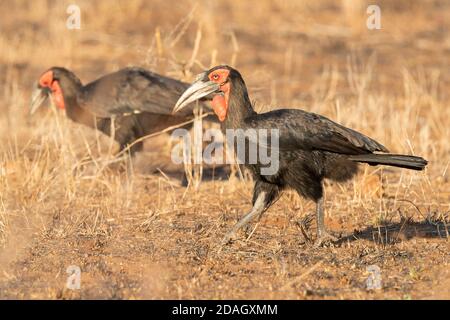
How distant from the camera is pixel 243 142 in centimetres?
569

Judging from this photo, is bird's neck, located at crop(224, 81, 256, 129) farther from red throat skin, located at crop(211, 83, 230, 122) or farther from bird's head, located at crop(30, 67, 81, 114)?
bird's head, located at crop(30, 67, 81, 114)

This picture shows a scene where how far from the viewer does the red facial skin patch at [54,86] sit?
846 centimetres

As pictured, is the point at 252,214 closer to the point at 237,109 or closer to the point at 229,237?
the point at 229,237

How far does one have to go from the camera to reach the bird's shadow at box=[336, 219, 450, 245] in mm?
6082

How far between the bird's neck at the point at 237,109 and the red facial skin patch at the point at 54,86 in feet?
9.92

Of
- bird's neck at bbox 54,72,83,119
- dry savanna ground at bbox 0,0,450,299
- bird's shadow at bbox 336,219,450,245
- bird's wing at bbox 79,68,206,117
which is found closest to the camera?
dry savanna ground at bbox 0,0,450,299

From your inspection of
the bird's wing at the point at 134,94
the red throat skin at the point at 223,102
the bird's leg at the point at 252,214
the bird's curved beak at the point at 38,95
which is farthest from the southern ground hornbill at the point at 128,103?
the bird's leg at the point at 252,214

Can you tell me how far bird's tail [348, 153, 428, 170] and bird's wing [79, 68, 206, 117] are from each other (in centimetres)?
248

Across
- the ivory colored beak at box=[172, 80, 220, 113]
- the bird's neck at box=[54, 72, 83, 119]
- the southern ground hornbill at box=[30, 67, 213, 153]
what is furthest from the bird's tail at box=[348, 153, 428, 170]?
the bird's neck at box=[54, 72, 83, 119]

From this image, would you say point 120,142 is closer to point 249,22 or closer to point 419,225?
point 419,225

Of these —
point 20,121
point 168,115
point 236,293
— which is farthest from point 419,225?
point 20,121

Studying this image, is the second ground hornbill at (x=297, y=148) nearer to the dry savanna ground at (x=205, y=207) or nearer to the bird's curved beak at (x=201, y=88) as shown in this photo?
the bird's curved beak at (x=201, y=88)

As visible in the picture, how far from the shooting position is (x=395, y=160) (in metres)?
5.71

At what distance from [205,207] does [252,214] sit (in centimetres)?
118
